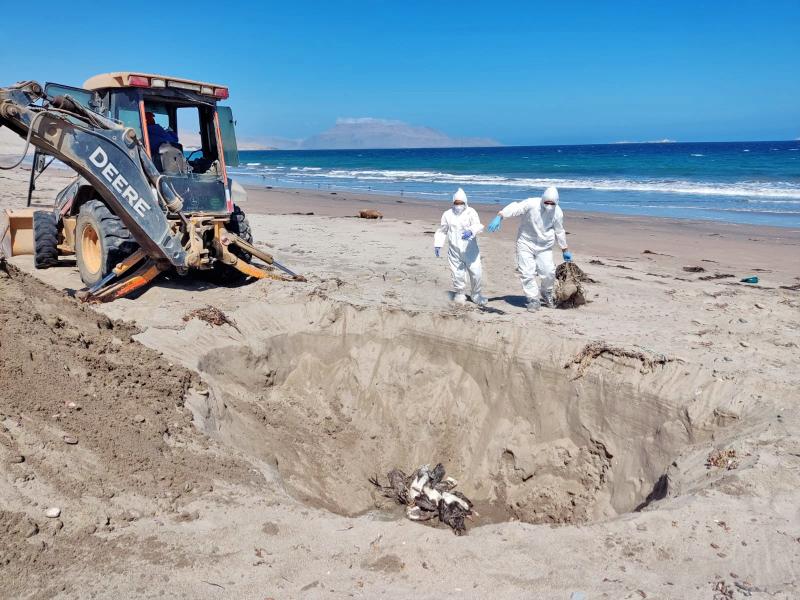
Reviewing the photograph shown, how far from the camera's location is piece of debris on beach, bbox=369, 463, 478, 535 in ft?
19.0

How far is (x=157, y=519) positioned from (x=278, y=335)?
3555 millimetres

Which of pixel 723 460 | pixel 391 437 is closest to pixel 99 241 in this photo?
pixel 391 437

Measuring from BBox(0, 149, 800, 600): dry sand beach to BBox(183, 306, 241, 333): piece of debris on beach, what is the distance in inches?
4.1

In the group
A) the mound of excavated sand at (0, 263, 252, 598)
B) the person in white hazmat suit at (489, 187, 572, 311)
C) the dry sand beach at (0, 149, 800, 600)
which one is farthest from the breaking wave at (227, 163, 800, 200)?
the mound of excavated sand at (0, 263, 252, 598)

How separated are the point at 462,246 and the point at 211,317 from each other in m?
3.22

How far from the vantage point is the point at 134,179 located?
295 inches

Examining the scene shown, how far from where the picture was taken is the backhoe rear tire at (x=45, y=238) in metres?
9.34

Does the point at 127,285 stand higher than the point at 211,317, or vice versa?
the point at 127,285

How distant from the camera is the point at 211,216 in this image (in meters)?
8.25

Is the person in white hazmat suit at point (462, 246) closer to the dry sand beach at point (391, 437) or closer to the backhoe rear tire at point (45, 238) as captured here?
the dry sand beach at point (391, 437)

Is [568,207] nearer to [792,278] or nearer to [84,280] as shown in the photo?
[792,278]

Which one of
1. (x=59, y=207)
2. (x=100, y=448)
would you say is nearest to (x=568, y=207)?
→ (x=59, y=207)

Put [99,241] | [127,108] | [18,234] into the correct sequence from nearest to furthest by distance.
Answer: [127,108] < [99,241] < [18,234]

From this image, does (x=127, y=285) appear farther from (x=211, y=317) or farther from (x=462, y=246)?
(x=462, y=246)
